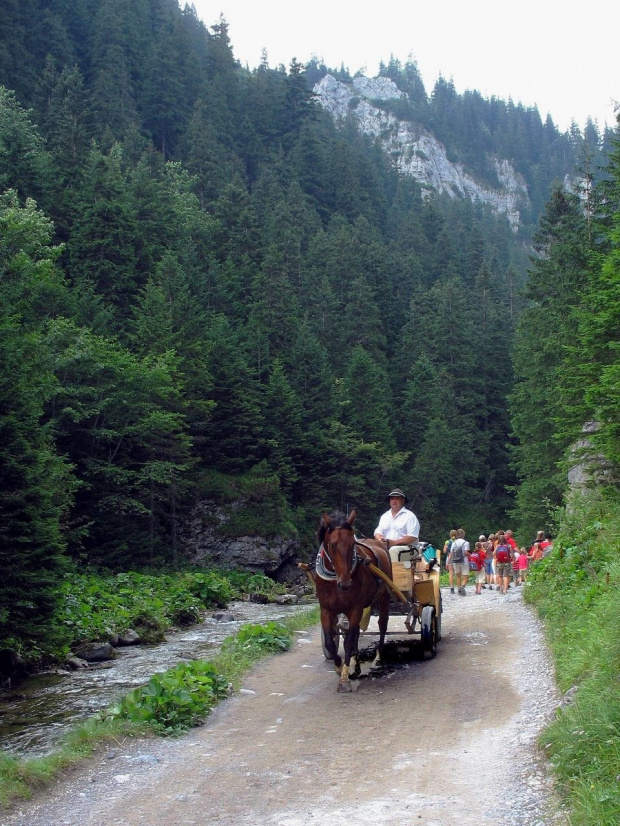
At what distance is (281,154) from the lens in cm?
10594

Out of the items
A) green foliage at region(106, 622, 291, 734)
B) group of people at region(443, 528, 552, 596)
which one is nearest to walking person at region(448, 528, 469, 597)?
A: group of people at region(443, 528, 552, 596)

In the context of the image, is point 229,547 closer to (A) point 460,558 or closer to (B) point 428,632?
(A) point 460,558

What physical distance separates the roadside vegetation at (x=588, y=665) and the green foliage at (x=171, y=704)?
13.5 feet

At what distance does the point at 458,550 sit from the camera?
2548cm

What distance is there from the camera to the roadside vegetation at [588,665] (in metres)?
5.53

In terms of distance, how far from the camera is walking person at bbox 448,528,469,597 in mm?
25516

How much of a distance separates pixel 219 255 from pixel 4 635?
195 feet

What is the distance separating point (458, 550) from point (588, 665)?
57.3ft

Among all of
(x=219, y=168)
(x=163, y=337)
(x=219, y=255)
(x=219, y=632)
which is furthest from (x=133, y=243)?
(x=219, y=632)

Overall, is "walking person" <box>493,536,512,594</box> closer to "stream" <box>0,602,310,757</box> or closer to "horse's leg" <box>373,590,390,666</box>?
"stream" <box>0,602,310,757</box>

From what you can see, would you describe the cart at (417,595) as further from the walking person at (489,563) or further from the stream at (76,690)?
the walking person at (489,563)

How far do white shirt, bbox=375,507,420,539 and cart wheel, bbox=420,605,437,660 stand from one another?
1.13m

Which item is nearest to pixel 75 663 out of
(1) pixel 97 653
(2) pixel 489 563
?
(1) pixel 97 653

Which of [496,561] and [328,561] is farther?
[496,561]
